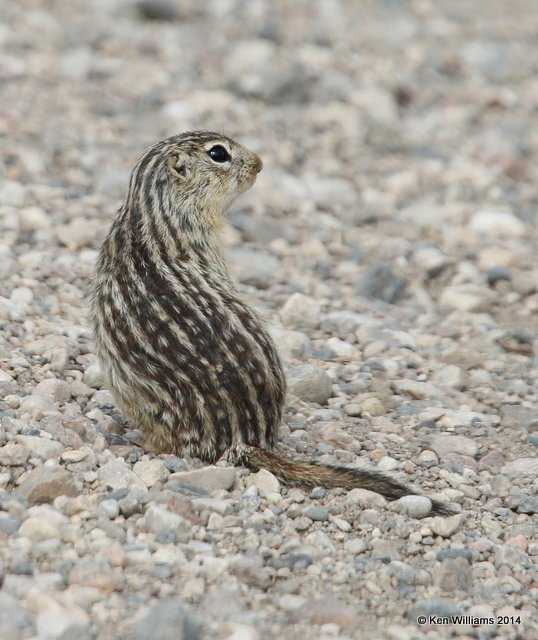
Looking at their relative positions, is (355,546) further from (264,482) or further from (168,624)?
(168,624)

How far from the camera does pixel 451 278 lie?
823cm

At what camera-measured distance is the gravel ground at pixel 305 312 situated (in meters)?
4.27

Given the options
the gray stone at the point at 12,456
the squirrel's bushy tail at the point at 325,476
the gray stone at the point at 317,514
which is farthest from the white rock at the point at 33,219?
the gray stone at the point at 317,514

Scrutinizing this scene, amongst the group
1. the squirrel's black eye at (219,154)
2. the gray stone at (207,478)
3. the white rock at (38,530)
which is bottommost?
the white rock at (38,530)

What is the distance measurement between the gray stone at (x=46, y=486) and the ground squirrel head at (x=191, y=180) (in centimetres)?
154

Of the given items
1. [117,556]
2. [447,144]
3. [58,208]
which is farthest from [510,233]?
[117,556]

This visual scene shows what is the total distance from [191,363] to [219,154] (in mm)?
1685

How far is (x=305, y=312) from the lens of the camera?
718 centimetres

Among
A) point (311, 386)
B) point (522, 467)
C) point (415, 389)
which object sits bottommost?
point (522, 467)

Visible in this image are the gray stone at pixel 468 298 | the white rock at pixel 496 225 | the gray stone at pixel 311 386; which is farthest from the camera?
the white rock at pixel 496 225

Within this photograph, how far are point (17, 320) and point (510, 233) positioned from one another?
4225mm

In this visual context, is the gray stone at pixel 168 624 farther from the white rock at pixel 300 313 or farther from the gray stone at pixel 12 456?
the white rock at pixel 300 313

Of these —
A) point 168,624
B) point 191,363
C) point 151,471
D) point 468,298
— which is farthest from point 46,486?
point 468,298

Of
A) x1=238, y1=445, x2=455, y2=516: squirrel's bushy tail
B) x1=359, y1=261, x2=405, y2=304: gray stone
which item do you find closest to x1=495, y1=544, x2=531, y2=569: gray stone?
x1=238, y1=445, x2=455, y2=516: squirrel's bushy tail
